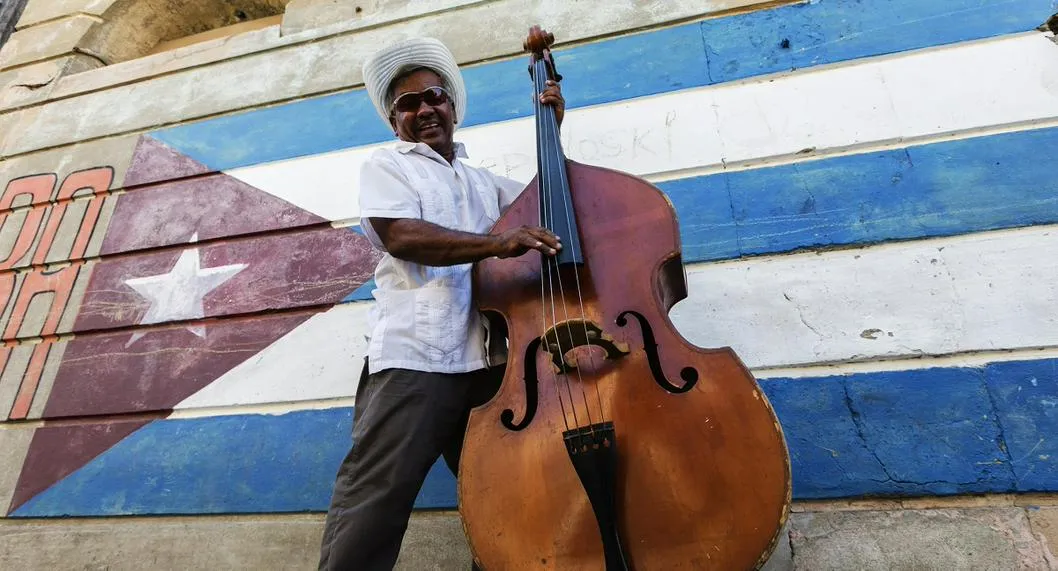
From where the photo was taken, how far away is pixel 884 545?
4.90ft

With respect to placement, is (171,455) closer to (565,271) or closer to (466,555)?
(466,555)

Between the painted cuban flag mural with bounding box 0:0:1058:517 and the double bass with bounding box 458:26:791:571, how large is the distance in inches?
28.0

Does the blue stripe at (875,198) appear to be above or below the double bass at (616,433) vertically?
above

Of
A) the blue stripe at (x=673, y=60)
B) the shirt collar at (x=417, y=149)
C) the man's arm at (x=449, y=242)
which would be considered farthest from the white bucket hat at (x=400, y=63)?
the blue stripe at (x=673, y=60)

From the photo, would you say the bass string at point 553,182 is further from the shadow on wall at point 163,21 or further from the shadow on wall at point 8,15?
the shadow on wall at point 8,15

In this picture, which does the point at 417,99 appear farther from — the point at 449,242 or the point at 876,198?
the point at 876,198

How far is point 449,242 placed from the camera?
1.38 meters

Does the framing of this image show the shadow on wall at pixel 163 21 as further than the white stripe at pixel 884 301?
Yes

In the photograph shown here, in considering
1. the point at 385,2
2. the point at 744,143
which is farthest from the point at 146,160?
the point at 744,143

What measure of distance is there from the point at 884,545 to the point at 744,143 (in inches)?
50.7

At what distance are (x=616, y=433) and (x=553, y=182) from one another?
657mm

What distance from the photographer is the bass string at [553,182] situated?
1166 mm

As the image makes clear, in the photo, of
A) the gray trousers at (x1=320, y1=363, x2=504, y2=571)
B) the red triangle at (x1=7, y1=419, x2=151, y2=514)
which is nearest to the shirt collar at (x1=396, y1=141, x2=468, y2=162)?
the gray trousers at (x1=320, y1=363, x2=504, y2=571)

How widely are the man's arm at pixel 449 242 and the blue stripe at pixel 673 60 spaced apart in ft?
4.01
